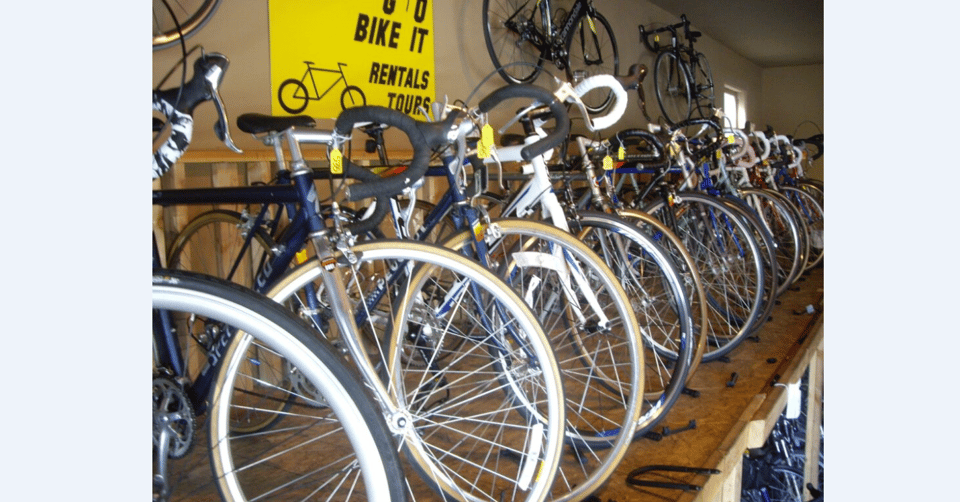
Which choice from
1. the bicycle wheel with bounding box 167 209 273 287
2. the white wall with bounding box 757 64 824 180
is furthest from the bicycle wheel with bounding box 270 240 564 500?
the white wall with bounding box 757 64 824 180

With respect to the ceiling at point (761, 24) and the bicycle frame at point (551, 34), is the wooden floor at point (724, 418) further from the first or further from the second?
the ceiling at point (761, 24)

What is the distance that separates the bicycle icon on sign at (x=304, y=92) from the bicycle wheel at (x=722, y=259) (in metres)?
1.43

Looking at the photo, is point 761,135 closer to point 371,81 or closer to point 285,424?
point 371,81

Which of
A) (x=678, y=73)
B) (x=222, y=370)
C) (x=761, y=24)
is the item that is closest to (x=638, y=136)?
(x=222, y=370)

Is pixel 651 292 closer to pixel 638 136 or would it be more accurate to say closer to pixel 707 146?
pixel 638 136

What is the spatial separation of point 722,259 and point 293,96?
1.96 m

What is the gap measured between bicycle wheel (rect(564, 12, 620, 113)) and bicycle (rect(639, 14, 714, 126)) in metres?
1.01

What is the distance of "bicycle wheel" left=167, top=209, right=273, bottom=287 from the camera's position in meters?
2.14

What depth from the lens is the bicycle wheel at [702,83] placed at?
24.8ft

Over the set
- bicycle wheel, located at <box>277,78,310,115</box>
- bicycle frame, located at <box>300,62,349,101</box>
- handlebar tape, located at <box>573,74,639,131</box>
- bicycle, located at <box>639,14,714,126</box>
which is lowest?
handlebar tape, located at <box>573,74,639,131</box>

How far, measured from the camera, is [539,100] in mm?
1575

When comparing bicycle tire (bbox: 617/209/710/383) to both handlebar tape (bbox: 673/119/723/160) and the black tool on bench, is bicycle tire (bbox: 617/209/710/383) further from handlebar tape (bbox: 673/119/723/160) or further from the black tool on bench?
handlebar tape (bbox: 673/119/723/160)

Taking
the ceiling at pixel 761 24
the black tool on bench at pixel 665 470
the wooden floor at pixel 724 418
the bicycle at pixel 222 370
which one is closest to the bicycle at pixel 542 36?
the wooden floor at pixel 724 418

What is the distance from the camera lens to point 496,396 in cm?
235
